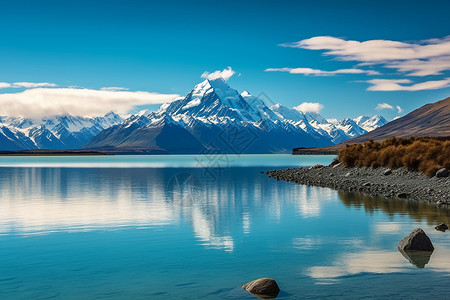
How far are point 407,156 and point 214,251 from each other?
41.3 metres

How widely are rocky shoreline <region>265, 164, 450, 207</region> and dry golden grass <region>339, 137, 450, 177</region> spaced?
0.88 metres

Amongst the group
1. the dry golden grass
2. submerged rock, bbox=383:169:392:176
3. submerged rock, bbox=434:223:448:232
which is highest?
the dry golden grass

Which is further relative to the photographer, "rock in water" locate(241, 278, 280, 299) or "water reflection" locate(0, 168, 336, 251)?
"water reflection" locate(0, 168, 336, 251)

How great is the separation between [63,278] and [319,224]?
62.1 ft

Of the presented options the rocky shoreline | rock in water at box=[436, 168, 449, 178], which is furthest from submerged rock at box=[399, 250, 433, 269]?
→ rock in water at box=[436, 168, 449, 178]

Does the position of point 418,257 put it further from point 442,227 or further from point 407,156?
point 407,156

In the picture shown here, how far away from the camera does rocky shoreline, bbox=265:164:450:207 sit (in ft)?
153

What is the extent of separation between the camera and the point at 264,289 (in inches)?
679

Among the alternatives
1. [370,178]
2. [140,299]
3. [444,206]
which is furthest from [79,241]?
[370,178]

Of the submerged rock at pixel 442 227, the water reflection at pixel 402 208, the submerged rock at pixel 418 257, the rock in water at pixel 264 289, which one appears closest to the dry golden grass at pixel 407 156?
the water reflection at pixel 402 208

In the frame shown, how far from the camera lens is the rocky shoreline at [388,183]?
4678 centimetres

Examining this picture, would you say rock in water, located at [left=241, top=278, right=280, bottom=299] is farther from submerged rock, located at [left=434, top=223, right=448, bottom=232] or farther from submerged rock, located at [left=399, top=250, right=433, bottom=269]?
submerged rock, located at [left=434, top=223, right=448, bottom=232]

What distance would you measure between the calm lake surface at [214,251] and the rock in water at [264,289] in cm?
36

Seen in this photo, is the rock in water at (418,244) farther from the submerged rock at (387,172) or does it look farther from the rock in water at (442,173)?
the submerged rock at (387,172)
